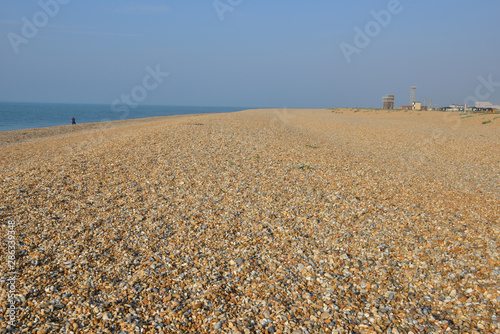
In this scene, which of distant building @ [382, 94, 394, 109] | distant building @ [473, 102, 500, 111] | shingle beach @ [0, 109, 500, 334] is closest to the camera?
shingle beach @ [0, 109, 500, 334]

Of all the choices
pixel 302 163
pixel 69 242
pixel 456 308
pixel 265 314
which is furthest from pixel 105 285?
pixel 302 163

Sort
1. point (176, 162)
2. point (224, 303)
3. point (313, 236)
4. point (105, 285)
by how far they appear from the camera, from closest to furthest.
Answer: point (224, 303) → point (105, 285) → point (313, 236) → point (176, 162)

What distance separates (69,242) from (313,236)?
445 cm

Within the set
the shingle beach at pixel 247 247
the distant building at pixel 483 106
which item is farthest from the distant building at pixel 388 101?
the shingle beach at pixel 247 247

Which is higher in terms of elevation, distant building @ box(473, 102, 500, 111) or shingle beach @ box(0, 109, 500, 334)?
distant building @ box(473, 102, 500, 111)

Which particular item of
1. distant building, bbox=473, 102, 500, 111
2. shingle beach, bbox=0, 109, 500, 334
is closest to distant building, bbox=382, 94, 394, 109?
distant building, bbox=473, 102, 500, 111

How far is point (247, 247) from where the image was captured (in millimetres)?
5738

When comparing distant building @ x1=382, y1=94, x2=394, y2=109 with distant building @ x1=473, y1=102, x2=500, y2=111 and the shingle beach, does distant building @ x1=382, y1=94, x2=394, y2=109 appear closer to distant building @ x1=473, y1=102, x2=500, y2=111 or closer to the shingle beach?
distant building @ x1=473, y1=102, x2=500, y2=111

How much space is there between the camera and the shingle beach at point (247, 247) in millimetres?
4031

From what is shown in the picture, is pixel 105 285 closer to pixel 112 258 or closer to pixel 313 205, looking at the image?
pixel 112 258

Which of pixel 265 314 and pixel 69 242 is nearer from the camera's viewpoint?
pixel 265 314

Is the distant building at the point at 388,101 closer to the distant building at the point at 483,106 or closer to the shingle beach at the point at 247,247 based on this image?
the distant building at the point at 483,106

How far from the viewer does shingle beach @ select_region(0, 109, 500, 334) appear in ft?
13.2

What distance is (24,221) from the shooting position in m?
6.41
